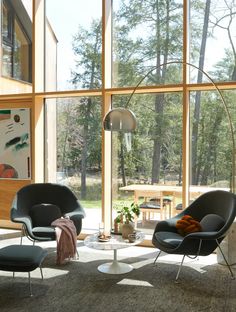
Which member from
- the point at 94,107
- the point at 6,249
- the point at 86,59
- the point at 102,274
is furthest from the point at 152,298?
the point at 86,59

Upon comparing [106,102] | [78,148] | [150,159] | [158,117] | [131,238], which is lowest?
[131,238]

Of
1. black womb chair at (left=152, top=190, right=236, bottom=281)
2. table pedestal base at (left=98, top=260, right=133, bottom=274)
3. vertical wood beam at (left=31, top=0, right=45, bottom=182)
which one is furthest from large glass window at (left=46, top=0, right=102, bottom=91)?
table pedestal base at (left=98, top=260, right=133, bottom=274)

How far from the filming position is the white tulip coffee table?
14.2 ft

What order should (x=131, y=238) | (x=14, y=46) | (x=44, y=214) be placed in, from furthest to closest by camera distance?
(x=14, y=46) < (x=44, y=214) < (x=131, y=238)

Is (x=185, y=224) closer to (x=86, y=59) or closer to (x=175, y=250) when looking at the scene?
(x=175, y=250)

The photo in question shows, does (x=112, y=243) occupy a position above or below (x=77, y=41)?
below

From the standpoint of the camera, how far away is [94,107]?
6.45 meters

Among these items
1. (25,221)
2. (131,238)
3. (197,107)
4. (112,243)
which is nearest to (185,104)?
(197,107)

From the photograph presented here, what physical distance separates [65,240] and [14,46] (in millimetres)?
3785

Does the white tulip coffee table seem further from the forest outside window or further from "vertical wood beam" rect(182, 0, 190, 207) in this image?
the forest outside window

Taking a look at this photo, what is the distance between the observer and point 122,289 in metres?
4.05

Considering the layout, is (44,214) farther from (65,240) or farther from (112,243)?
(112,243)

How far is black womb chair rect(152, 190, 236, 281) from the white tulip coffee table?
347mm

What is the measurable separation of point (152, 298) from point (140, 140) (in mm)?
2873
